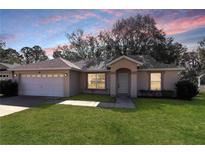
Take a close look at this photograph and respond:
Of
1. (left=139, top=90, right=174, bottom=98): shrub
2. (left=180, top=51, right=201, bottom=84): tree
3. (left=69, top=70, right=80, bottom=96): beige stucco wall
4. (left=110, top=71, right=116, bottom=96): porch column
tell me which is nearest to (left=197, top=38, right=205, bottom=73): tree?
(left=180, top=51, right=201, bottom=84): tree

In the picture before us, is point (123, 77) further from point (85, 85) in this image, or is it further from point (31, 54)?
point (31, 54)

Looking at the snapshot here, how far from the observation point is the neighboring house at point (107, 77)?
14070 millimetres

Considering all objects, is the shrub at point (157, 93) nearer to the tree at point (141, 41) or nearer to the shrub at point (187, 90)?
the shrub at point (187, 90)

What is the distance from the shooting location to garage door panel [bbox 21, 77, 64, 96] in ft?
46.5

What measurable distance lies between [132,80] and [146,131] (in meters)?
8.76

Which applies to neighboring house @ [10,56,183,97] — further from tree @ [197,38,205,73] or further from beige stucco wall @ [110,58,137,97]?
tree @ [197,38,205,73]

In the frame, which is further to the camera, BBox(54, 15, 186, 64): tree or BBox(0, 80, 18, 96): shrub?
BBox(54, 15, 186, 64): tree

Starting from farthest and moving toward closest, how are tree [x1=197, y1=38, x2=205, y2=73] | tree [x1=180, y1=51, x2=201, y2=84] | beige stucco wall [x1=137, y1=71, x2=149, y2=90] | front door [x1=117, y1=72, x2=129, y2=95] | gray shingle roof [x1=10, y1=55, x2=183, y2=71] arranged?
1. tree [x1=180, y1=51, x2=201, y2=84]
2. tree [x1=197, y1=38, x2=205, y2=73]
3. front door [x1=117, y1=72, x2=129, y2=95]
4. beige stucco wall [x1=137, y1=71, x2=149, y2=90]
5. gray shingle roof [x1=10, y1=55, x2=183, y2=71]

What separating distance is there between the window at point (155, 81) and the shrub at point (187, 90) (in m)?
1.71

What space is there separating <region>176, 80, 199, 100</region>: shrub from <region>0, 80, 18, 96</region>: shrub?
14.5m

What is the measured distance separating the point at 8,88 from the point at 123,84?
10368 mm

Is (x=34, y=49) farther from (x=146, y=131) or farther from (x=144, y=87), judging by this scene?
(x=146, y=131)

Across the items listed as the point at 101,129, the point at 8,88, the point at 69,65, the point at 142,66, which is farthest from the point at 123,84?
the point at 8,88

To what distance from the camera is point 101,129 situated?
5.69 m
